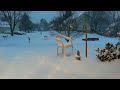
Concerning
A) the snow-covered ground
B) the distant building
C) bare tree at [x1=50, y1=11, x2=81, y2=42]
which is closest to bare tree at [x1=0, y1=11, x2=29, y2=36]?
the distant building

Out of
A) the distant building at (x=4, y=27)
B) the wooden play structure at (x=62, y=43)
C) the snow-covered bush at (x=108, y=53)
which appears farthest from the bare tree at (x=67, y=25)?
the distant building at (x=4, y=27)

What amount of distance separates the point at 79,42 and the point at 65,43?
7.8 inches

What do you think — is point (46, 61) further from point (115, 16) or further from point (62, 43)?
point (115, 16)

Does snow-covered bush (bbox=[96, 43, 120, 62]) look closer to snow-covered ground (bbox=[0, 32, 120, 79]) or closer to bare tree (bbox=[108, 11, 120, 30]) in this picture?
snow-covered ground (bbox=[0, 32, 120, 79])

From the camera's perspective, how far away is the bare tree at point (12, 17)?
328 centimetres

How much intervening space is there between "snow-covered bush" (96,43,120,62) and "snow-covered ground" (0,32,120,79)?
0.06m

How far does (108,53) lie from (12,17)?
140 cm

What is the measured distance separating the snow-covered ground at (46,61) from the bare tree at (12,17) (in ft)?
0.54

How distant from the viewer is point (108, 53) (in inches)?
135

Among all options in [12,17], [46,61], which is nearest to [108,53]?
[46,61]

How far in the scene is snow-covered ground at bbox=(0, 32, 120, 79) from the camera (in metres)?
3.04
